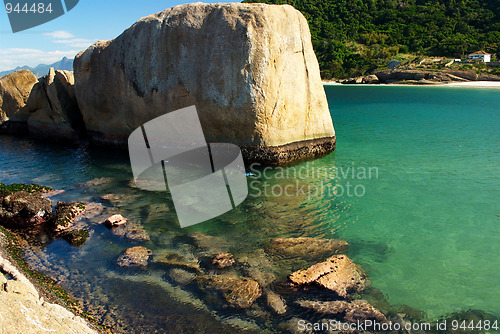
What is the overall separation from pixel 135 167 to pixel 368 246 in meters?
9.64

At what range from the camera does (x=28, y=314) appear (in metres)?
4.53

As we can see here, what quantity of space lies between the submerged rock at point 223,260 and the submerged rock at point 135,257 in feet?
4.76

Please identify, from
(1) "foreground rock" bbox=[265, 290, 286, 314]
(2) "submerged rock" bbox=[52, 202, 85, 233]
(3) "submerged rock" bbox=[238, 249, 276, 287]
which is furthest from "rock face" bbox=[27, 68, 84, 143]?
(1) "foreground rock" bbox=[265, 290, 286, 314]

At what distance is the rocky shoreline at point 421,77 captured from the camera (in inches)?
2653

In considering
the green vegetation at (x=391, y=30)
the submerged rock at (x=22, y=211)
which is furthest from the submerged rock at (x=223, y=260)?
the green vegetation at (x=391, y=30)

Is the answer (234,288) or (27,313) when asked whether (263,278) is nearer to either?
(234,288)

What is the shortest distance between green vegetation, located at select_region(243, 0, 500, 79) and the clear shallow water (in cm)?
7114

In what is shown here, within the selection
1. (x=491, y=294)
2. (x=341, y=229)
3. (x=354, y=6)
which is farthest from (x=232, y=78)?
(x=354, y=6)

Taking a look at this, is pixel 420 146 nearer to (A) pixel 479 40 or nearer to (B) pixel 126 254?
(B) pixel 126 254

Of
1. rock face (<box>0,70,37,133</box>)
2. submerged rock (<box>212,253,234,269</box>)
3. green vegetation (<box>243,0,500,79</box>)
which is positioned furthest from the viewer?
green vegetation (<box>243,0,500,79</box>)

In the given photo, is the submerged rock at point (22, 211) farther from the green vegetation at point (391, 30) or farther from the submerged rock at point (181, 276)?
the green vegetation at point (391, 30)

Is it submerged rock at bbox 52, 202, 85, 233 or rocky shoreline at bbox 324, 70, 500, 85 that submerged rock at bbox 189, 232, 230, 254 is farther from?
rocky shoreline at bbox 324, 70, 500, 85

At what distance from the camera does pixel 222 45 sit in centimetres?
1348

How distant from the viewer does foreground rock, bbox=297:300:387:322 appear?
19.9ft
